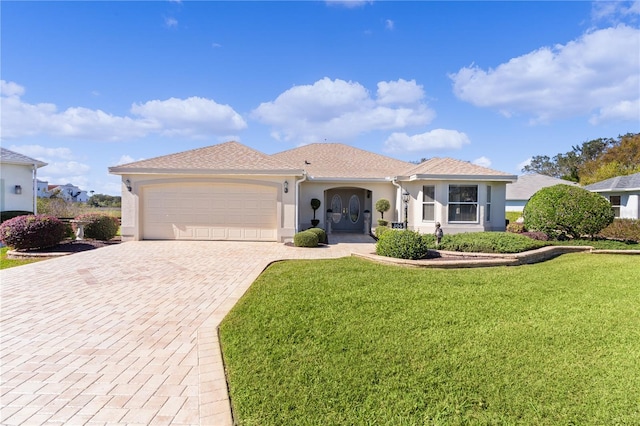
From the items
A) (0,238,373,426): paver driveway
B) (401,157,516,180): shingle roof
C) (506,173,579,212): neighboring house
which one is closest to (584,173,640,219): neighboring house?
(506,173,579,212): neighboring house

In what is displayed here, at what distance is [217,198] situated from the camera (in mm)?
14406

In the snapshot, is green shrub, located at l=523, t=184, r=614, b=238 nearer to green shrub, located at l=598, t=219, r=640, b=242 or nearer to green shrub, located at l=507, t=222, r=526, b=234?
green shrub, located at l=507, t=222, r=526, b=234

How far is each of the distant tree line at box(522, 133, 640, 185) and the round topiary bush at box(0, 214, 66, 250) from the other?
43.2m

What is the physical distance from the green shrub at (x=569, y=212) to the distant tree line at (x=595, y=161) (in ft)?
85.9

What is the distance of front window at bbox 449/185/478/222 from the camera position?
49.3 feet

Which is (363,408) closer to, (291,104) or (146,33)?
(146,33)

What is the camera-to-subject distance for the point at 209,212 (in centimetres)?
1443

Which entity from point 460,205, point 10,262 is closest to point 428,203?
point 460,205

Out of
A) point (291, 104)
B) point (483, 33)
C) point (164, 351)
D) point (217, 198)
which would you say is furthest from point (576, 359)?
point (291, 104)

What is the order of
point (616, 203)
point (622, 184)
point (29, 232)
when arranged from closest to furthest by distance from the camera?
1. point (29, 232)
2. point (622, 184)
3. point (616, 203)

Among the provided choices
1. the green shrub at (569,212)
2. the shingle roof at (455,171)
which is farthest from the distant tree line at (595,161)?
the green shrub at (569,212)

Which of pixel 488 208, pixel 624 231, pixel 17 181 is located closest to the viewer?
pixel 624 231

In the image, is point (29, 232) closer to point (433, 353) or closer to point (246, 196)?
point (246, 196)

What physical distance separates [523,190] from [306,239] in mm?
23849
